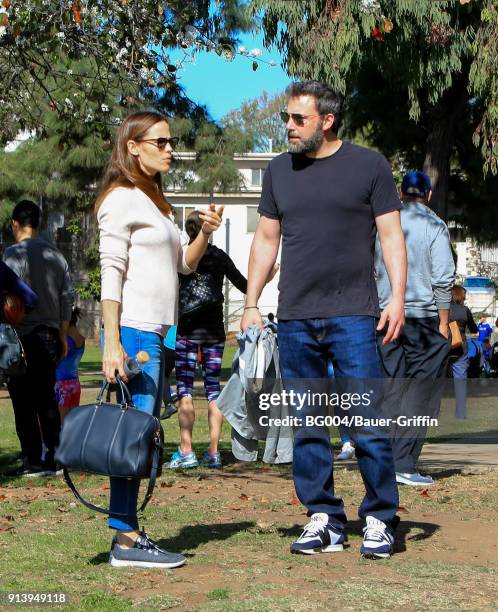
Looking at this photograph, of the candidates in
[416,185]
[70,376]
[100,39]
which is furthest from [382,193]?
[100,39]

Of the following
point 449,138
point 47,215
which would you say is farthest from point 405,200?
point 47,215

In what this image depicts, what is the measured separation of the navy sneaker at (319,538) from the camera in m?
5.58

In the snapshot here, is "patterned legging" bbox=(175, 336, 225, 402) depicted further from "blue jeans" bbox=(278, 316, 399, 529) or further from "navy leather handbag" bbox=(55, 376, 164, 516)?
"navy leather handbag" bbox=(55, 376, 164, 516)

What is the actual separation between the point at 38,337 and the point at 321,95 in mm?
3957

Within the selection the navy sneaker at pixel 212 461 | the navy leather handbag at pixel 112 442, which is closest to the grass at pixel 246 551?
the navy leather handbag at pixel 112 442

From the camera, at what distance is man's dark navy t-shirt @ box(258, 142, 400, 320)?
5.57m

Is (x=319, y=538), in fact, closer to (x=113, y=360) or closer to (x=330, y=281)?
(x=330, y=281)

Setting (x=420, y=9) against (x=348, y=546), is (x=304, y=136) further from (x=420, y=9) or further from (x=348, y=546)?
(x=420, y=9)

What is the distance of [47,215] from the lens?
4103 centimetres

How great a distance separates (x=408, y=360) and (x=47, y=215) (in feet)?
111

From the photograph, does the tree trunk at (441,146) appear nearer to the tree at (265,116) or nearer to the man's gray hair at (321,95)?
the man's gray hair at (321,95)

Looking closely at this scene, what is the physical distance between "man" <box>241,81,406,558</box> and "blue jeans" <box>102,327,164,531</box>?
63 cm

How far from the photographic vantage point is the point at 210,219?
5.45 m

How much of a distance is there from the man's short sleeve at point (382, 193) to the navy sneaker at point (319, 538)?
56.3 inches
